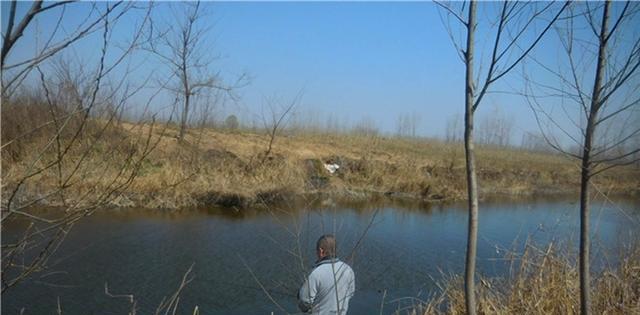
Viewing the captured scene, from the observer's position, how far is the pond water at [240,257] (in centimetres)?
664

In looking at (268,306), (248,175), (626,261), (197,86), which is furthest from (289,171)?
(626,261)

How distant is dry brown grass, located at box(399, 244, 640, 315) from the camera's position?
4.34 metres

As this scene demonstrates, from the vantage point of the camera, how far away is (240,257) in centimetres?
786

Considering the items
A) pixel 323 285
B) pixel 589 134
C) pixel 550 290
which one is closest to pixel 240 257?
pixel 323 285

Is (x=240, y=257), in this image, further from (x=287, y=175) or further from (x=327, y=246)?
(x=287, y=175)

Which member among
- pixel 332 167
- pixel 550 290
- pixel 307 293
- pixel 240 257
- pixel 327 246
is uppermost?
pixel 327 246

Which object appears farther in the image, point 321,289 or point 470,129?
point 321,289

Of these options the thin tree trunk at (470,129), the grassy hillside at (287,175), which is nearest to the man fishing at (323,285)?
the thin tree trunk at (470,129)

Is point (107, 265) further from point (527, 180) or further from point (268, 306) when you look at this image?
point (527, 180)

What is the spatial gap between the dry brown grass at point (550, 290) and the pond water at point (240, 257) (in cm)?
37

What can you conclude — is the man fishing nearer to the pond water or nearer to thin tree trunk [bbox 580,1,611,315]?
the pond water

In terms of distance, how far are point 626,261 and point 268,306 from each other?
4.82 metres

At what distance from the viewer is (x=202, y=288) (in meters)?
7.38

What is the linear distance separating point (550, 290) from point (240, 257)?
4.93m
